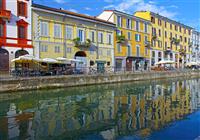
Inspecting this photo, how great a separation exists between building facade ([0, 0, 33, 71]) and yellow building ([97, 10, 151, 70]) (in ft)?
55.7

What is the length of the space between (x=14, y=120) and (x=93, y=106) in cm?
530

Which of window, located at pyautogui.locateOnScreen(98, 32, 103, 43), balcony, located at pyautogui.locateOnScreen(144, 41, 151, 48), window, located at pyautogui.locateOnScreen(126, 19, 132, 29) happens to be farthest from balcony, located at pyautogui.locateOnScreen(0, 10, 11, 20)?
balcony, located at pyautogui.locateOnScreen(144, 41, 151, 48)

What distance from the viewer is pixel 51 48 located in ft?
112

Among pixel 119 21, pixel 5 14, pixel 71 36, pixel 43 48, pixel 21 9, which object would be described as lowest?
pixel 43 48

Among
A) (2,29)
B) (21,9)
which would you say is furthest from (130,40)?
(2,29)

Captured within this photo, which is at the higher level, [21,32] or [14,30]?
[14,30]

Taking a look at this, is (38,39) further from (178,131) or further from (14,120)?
(178,131)

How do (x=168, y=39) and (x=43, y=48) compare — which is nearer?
(x=43, y=48)

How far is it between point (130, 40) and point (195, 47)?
1550 inches

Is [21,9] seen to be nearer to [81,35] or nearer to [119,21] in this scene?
[81,35]

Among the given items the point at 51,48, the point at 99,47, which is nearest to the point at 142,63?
the point at 99,47

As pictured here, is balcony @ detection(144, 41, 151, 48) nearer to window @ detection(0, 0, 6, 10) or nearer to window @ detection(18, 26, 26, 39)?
window @ detection(18, 26, 26, 39)

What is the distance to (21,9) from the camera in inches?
1209

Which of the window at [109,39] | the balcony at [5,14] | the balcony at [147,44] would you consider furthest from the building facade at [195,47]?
the balcony at [5,14]
